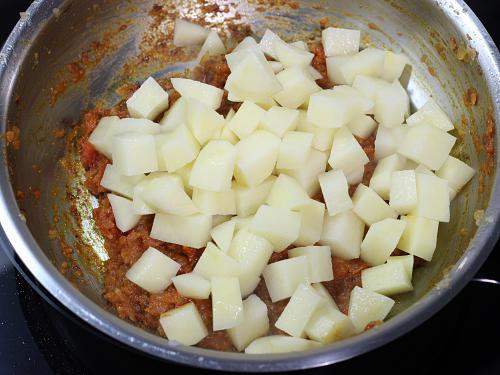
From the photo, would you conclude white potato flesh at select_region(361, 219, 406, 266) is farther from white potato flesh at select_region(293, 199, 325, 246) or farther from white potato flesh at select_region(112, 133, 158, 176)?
white potato flesh at select_region(112, 133, 158, 176)

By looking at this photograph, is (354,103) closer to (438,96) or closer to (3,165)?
(438,96)

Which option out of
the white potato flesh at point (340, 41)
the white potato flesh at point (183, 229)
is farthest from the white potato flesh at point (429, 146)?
the white potato flesh at point (183, 229)

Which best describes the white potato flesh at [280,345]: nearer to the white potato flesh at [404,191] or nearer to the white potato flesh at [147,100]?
the white potato flesh at [404,191]

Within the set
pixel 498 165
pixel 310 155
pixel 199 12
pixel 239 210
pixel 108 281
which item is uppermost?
pixel 199 12

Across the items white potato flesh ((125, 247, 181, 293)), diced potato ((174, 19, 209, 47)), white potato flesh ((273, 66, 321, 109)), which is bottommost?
white potato flesh ((125, 247, 181, 293))

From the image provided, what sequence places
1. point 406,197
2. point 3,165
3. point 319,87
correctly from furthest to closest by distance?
point 319,87 < point 406,197 < point 3,165

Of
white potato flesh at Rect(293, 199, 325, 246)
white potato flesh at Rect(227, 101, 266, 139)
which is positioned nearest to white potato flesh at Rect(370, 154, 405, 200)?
white potato flesh at Rect(293, 199, 325, 246)

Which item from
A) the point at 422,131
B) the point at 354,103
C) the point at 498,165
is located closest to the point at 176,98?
the point at 354,103
